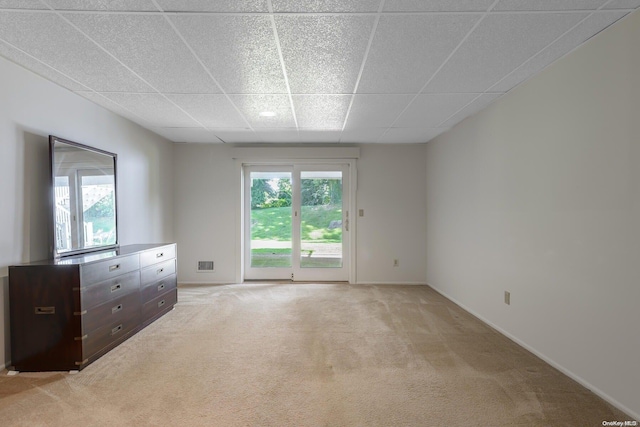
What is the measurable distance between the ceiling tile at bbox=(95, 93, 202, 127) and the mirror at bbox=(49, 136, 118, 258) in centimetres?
54

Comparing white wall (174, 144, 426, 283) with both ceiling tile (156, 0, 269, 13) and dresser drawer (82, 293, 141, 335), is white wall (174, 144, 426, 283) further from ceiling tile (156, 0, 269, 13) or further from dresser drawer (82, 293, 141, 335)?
ceiling tile (156, 0, 269, 13)

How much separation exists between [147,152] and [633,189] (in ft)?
16.0

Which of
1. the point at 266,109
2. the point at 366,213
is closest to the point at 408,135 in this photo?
the point at 366,213

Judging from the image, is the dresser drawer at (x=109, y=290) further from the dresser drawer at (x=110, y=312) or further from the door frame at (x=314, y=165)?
the door frame at (x=314, y=165)

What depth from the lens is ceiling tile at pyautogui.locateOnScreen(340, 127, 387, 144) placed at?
4.37m

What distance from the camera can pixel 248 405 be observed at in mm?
1955

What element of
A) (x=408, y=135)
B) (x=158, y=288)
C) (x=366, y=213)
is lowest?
(x=158, y=288)

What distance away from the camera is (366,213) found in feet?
17.2

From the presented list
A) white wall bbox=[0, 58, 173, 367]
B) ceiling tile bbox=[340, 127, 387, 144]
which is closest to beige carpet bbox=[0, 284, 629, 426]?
white wall bbox=[0, 58, 173, 367]

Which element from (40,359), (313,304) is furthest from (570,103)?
(40,359)

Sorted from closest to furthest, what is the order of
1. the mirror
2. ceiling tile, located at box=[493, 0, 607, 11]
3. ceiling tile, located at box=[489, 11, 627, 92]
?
ceiling tile, located at box=[493, 0, 607, 11] < ceiling tile, located at box=[489, 11, 627, 92] < the mirror

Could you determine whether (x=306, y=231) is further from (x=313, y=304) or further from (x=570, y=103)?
(x=570, y=103)

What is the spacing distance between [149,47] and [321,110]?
5.78 ft

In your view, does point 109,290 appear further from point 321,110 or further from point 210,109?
point 321,110
